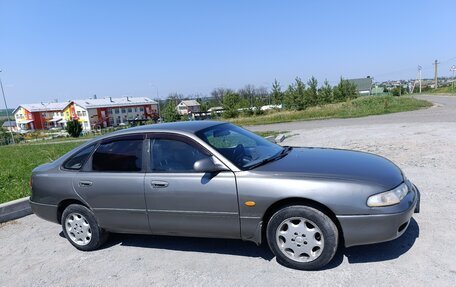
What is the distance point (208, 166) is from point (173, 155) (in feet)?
2.00

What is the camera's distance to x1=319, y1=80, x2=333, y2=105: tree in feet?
144

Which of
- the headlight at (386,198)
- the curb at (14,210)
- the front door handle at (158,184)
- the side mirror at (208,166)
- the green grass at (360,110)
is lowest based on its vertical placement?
the green grass at (360,110)

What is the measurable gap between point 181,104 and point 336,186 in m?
111

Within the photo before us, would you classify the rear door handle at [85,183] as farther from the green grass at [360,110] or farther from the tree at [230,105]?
the tree at [230,105]

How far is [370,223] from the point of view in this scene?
2986mm

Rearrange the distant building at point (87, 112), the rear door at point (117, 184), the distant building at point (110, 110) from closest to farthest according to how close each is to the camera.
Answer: the rear door at point (117, 184), the distant building at point (110, 110), the distant building at point (87, 112)

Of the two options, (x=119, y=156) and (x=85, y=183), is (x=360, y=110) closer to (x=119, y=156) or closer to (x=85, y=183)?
(x=119, y=156)

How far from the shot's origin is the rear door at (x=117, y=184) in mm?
3797

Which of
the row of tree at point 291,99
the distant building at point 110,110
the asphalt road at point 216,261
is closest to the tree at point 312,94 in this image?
the row of tree at point 291,99

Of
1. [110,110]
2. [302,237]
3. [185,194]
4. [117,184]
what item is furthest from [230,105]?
[110,110]

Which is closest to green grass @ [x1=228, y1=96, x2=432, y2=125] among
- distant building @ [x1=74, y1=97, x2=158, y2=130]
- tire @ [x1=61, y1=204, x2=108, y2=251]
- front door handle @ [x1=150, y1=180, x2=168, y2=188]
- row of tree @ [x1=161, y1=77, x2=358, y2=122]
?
row of tree @ [x1=161, y1=77, x2=358, y2=122]

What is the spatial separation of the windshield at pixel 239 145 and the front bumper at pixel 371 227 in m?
1.12

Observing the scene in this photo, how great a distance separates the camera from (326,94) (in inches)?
1767

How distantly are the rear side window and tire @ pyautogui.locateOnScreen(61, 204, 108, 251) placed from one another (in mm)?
508
